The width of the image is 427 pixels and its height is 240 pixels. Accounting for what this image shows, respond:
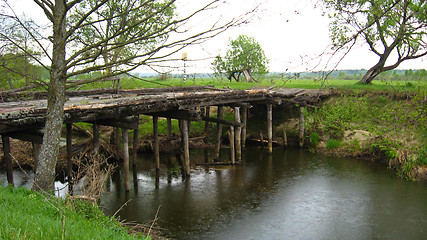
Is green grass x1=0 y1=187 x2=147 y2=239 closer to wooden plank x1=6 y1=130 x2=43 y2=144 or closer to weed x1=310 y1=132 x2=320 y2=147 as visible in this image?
wooden plank x1=6 y1=130 x2=43 y2=144

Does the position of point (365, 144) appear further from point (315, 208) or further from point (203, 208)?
point (203, 208)

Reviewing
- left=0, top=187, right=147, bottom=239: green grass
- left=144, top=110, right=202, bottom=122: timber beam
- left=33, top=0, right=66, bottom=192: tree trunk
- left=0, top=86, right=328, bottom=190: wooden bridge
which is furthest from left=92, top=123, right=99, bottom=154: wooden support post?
left=33, top=0, right=66, bottom=192: tree trunk

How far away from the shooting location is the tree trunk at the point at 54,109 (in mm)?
5973

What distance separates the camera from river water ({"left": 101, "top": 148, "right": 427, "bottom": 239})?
8.70m

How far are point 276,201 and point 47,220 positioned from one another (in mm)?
A: 7346

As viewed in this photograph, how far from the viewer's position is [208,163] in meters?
14.7

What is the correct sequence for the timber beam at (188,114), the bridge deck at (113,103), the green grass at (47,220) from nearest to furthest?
the green grass at (47,220), the bridge deck at (113,103), the timber beam at (188,114)

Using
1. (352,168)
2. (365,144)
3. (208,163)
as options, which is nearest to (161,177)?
(208,163)

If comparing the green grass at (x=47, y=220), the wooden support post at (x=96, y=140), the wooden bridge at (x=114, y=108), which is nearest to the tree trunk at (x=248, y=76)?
the wooden bridge at (x=114, y=108)

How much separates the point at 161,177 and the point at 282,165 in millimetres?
5109

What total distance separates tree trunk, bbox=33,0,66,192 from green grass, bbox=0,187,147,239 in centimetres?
37

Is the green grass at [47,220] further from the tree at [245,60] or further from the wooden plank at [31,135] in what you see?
the tree at [245,60]

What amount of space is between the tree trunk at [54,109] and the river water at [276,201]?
217cm

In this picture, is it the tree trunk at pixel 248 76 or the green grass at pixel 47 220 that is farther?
the tree trunk at pixel 248 76
